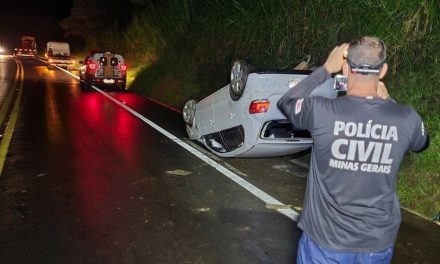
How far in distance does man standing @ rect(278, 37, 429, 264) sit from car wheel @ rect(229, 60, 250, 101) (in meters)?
3.39

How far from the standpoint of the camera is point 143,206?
16.6ft

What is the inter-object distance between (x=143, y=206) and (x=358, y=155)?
3425mm

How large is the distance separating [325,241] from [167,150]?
5.83m

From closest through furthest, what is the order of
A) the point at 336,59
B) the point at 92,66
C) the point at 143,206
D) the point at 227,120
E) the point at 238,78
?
the point at 336,59 → the point at 143,206 → the point at 238,78 → the point at 227,120 → the point at 92,66

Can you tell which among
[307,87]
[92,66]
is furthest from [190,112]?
[92,66]

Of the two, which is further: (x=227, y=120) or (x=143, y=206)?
(x=227, y=120)

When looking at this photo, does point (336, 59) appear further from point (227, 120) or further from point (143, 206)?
point (227, 120)

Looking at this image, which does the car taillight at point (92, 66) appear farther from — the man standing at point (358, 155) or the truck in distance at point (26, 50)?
the truck in distance at point (26, 50)

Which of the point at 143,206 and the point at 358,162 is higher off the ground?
the point at 358,162

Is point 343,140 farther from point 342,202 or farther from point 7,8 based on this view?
point 7,8

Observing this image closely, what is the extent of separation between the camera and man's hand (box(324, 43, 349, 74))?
223cm

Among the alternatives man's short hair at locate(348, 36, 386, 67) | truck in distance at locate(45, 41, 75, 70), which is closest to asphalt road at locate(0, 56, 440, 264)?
man's short hair at locate(348, 36, 386, 67)

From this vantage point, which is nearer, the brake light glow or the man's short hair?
the man's short hair

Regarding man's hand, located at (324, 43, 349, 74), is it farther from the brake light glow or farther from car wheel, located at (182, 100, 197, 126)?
the brake light glow
